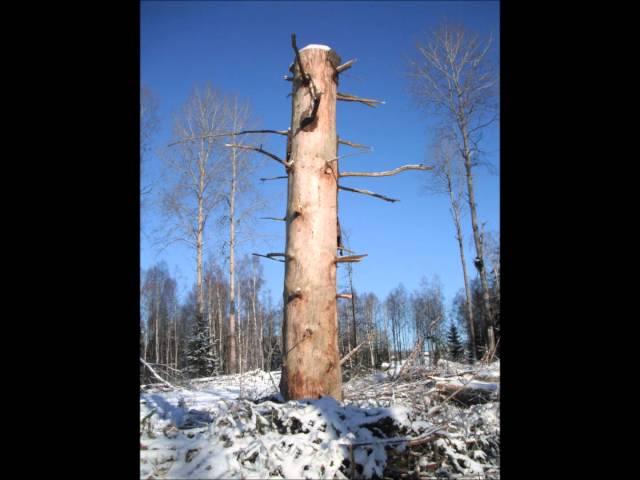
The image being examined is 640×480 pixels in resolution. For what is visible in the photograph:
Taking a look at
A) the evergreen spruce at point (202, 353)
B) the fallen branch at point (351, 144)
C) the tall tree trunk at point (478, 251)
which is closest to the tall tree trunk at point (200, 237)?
the evergreen spruce at point (202, 353)

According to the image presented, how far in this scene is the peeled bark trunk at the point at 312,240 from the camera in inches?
122

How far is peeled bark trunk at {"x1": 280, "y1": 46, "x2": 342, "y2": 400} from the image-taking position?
10.1 ft

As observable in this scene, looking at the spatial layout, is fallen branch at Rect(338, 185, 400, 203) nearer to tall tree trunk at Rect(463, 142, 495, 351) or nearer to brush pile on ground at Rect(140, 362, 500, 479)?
brush pile on ground at Rect(140, 362, 500, 479)

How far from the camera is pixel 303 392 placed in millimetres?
3012

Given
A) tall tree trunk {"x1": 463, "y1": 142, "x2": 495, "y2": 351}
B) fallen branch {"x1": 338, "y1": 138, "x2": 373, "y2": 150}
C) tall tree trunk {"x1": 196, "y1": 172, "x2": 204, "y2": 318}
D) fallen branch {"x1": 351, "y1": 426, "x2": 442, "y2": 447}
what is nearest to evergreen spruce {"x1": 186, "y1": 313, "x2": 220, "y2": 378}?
tall tree trunk {"x1": 196, "y1": 172, "x2": 204, "y2": 318}

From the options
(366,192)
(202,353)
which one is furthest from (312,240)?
(202,353)

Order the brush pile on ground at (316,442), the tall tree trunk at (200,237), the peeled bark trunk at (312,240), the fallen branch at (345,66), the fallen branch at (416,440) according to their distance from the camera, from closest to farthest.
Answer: the brush pile on ground at (316,442) < the fallen branch at (416,440) < the peeled bark trunk at (312,240) < the fallen branch at (345,66) < the tall tree trunk at (200,237)

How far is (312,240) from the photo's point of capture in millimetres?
3359

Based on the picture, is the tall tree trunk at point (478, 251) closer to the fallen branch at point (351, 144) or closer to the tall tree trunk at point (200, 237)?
the fallen branch at point (351, 144)

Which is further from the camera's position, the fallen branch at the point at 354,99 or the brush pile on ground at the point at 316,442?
the fallen branch at the point at 354,99
